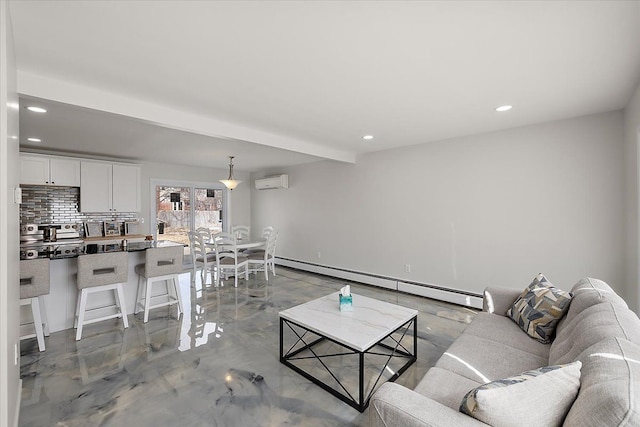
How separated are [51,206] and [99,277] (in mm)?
3049

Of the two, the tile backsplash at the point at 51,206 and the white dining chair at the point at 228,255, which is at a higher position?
the tile backsplash at the point at 51,206

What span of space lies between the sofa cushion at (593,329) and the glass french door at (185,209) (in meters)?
5.61

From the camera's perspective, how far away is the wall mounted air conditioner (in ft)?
21.6

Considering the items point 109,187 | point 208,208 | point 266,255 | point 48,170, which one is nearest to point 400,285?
point 266,255

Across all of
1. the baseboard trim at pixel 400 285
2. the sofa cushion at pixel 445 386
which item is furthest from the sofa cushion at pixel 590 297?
the baseboard trim at pixel 400 285

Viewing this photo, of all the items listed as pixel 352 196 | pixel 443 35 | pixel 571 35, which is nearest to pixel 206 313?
pixel 352 196

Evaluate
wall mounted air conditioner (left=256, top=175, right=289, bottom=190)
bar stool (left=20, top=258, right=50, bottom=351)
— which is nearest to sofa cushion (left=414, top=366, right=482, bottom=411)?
bar stool (left=20, top=258, right=50, bottom=351)

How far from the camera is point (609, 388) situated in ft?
2.89

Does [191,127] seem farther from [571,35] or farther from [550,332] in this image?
[550,332]

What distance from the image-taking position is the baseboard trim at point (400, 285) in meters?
3.96

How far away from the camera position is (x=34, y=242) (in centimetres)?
455

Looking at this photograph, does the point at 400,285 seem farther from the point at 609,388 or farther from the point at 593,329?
the point at 609,388

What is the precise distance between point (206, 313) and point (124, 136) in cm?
273

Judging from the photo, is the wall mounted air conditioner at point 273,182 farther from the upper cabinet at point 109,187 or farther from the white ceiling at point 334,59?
the white ceiling at point 334,59
